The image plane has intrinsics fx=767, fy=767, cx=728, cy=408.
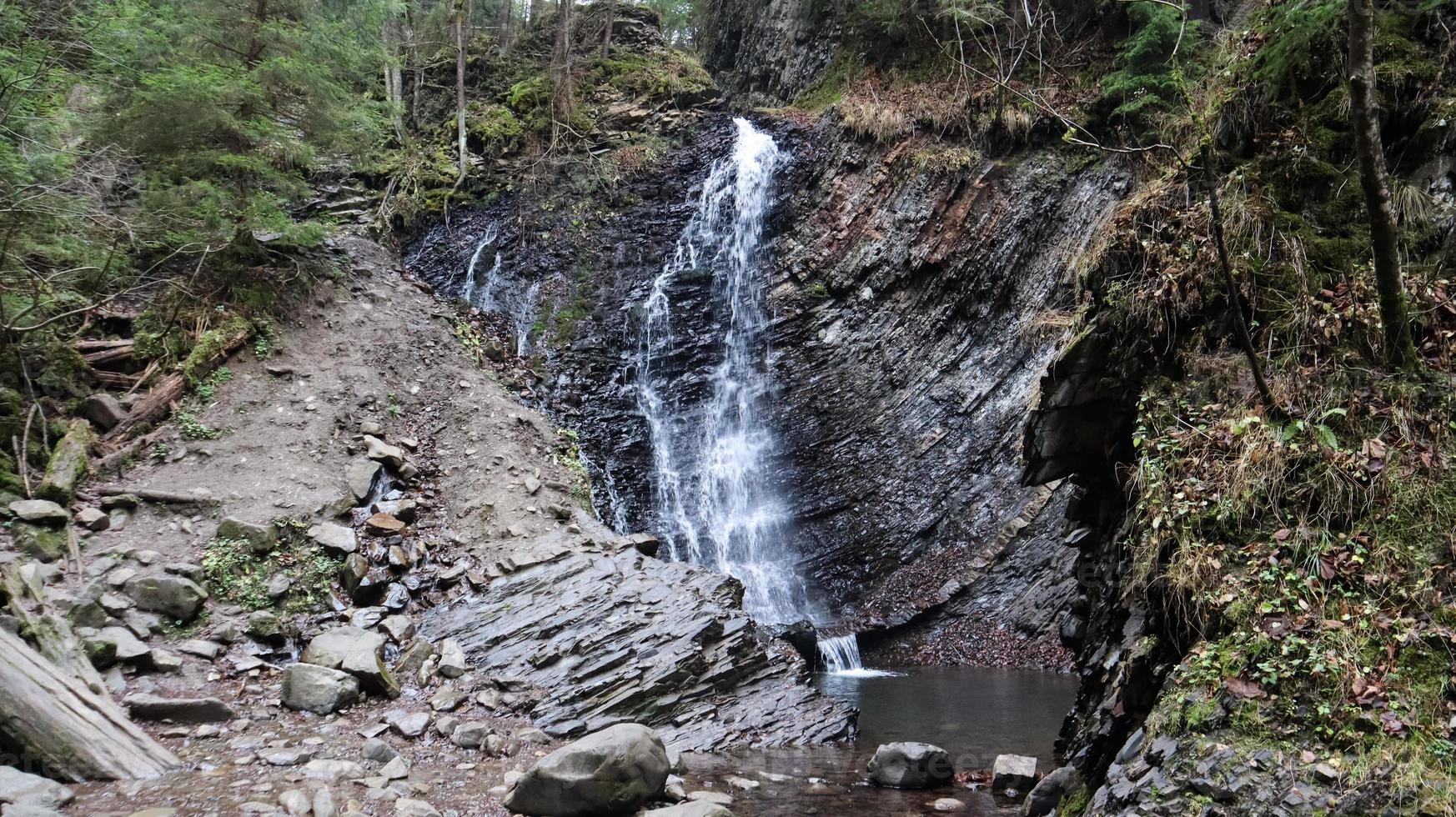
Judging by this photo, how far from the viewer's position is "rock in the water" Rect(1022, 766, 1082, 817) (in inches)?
190

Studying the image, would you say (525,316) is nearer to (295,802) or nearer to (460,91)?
(460,91)

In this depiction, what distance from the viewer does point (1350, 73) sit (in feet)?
13.2

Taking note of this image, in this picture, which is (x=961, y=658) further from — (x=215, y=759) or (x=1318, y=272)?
(x=215, y=759)

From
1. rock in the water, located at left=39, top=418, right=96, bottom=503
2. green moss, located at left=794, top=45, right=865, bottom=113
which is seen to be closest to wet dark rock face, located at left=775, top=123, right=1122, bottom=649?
green moss, located at left=794, top=45, right=865, bottom=113

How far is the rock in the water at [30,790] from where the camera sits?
3854 mm

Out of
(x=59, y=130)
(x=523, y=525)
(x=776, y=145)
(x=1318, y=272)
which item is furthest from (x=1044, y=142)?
(x=59, y=130)

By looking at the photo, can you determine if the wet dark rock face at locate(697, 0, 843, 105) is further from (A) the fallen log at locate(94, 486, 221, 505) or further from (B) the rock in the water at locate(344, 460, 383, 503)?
(A) the fallen log at locate(94, 486, 221, 505)

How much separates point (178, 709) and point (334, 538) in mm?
2709

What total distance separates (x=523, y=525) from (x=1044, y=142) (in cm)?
1196

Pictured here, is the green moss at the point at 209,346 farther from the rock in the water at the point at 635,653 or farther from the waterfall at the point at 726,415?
the waterfall at the point at 726,415

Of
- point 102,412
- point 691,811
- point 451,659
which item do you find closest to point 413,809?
point 691,811

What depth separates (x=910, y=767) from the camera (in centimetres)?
631

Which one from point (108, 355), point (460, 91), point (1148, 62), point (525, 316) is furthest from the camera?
point (460, 91)

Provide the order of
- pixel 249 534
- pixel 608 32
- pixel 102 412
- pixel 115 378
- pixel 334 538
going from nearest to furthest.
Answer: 1. pixel 249 534
2. pixel 334 538
3. pixel 102 412
4. pixel 115 378
5. pixel 608 32
